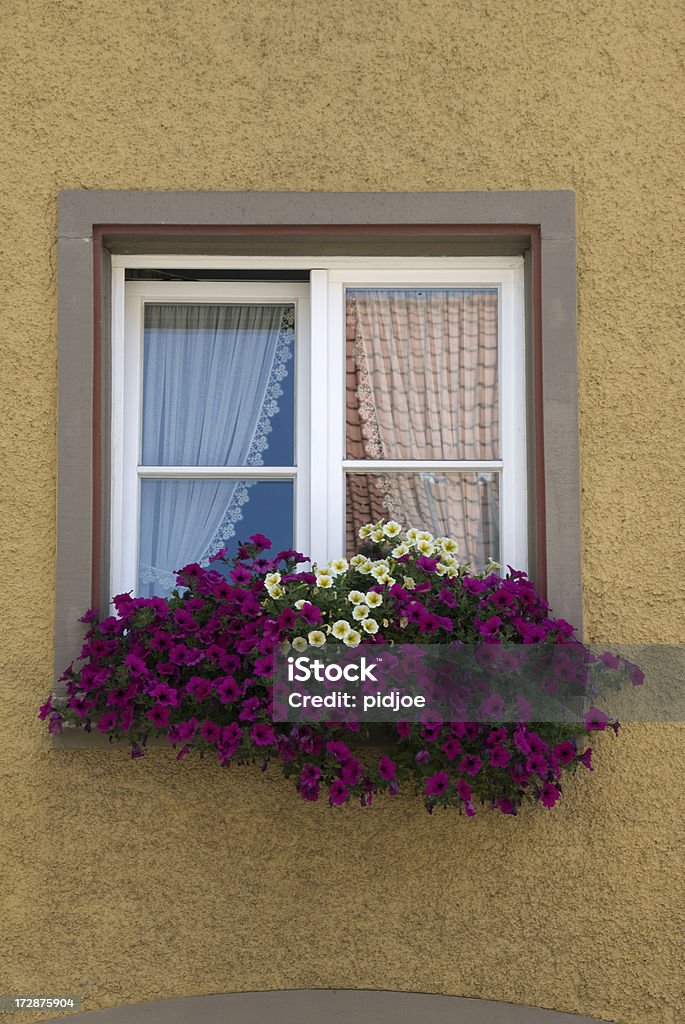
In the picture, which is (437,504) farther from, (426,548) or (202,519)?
(202,519)

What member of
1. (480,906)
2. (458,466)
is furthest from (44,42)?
(480,906)

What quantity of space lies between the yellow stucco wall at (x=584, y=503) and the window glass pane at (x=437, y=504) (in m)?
0.36

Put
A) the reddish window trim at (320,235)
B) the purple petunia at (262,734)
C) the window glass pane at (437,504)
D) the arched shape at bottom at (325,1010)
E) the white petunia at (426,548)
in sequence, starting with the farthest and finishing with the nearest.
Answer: the window glass pane at (437,504) → the reddish window trim at (320,235) → the white petunia at (426,548) → the arched shape at bottom at (325,1010) → the purple petunia at (262,734)

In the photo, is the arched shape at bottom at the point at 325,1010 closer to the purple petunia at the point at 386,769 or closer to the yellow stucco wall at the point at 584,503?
the yellow stucco wall at the point at 584,503

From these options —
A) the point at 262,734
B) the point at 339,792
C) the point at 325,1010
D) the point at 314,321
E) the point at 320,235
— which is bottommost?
the point at 325,1010

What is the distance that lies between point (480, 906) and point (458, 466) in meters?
1.39

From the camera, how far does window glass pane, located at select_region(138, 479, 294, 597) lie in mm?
3627

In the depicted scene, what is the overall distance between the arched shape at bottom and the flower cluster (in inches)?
23.2

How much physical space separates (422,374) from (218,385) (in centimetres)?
70

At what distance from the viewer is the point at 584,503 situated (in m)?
3.43

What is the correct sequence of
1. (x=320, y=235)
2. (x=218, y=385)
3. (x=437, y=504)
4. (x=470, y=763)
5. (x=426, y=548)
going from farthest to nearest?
(x=218, y=385), (x=437, y=504), (x=320, y=235), (x=426, y=548), (x=470, y=763)

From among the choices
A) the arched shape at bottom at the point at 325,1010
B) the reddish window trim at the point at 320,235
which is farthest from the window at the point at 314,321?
the arched shape at bottom at the point at 325,1010

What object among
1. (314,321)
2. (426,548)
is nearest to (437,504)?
(426,548)

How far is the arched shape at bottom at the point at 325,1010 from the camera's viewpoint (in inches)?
128
